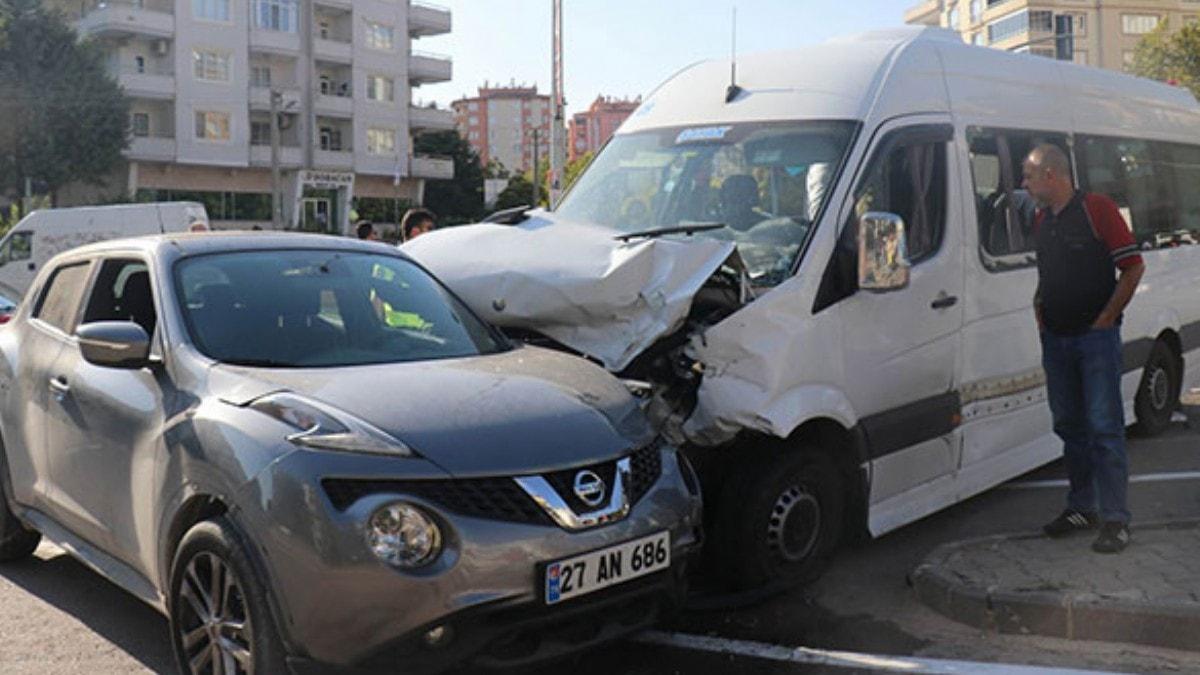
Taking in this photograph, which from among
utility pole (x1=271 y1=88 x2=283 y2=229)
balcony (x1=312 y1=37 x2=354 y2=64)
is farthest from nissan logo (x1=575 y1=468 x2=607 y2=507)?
balcony (x1=312 y1=37 x2=354 y2=64)

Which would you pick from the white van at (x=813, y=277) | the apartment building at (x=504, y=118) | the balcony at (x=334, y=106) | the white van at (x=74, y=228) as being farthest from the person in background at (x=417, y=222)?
the apartment building at (x=504, y=118)

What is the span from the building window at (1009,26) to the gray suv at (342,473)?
8297 centimetres

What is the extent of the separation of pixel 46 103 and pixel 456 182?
30231 millimetres

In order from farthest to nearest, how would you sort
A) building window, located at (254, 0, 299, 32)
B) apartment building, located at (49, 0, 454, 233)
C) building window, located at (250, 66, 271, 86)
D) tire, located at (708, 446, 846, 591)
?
building window, located at (250, 66, 271, 86) → building window, located at (254, 0, 299, 32) → apartment building, located at (49, 0, 454, 233) → tire, located at (708, 446, 846, 591)

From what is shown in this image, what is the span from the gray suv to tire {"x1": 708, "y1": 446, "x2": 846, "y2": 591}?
2.07 ft

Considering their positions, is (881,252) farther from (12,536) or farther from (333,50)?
(333,50)

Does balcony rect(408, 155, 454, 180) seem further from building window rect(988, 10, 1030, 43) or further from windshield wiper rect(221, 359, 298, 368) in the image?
windshield wiper rect(221, 359, 298, 368)

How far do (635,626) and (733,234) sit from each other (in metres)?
2.21

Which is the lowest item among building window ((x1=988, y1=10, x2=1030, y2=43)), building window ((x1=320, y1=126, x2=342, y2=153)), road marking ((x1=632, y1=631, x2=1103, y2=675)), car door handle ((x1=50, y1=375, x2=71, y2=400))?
road marking ((x1=632, y1=631, x2=1103, y2=675))

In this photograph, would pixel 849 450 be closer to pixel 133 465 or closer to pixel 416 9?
pixel 133 465

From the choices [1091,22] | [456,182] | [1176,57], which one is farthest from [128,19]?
[1091,22]

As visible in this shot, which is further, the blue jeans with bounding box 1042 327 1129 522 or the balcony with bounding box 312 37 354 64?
the balcony with bounding box 312 37 354 64

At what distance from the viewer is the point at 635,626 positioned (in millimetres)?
3832

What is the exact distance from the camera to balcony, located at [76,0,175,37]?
163 ft
